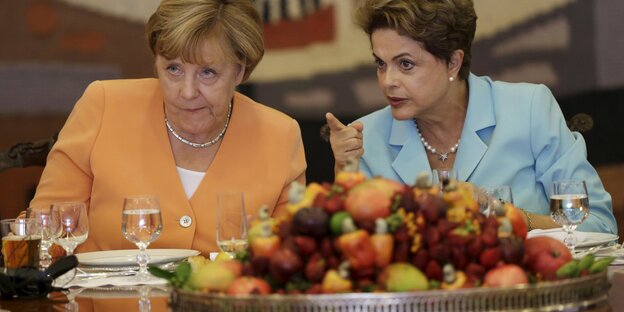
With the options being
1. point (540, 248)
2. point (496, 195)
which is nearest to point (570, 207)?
point (496, 195)

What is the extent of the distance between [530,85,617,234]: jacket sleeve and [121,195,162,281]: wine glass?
3.63 ft

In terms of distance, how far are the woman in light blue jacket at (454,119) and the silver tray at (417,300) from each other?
1367mm

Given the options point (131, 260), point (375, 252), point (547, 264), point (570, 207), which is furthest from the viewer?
point (131, 260)

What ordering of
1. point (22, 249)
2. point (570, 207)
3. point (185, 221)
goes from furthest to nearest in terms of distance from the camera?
point (185, 221) → point (570, 207) → point (22, 249)

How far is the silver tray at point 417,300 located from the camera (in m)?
1.28

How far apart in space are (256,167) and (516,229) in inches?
53.7

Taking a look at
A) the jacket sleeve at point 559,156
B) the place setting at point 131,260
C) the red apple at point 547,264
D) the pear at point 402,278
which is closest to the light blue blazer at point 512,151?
the jacket sleeve at point 559,156

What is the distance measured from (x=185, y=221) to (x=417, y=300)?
139cm

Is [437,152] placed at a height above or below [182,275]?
above

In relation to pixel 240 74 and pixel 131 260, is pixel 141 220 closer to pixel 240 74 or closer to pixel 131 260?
pixel 131 260

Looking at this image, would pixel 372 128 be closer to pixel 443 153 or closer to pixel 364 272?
pixel 443 153

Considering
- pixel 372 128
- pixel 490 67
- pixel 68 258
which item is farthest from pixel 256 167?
pixel 490 67

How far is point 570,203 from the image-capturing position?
2045 mm

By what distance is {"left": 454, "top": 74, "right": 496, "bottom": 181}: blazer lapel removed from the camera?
2842 mm
